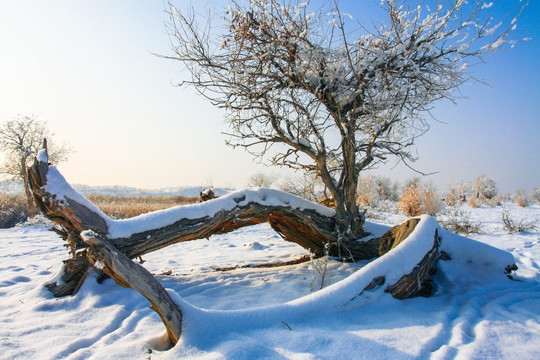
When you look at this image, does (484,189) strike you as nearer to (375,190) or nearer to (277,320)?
(375,190)

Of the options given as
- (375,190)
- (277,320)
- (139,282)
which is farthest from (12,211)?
(375,190)

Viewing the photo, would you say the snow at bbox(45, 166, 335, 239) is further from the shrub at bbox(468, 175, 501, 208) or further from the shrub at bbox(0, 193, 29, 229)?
the shrub at bbox(468, 175, 501, 208)

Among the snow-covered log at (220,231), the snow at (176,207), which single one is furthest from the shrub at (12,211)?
the snow at (176,207)

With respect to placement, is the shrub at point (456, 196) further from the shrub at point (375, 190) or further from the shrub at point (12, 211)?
the shrub at point (12, 211)

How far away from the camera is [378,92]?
14.2ft

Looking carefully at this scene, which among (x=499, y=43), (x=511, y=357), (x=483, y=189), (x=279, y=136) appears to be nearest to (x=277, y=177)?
(x=483, y=189)

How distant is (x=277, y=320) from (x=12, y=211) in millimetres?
15912

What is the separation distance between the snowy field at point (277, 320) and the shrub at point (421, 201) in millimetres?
7285

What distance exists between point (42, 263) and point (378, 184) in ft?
78.0

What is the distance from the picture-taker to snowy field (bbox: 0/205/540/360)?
6.85ft

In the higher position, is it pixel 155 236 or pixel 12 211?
pixel 155 236

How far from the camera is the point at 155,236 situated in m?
4.06

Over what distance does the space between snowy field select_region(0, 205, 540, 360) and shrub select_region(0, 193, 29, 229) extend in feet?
33.8

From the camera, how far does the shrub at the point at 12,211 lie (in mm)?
13105
